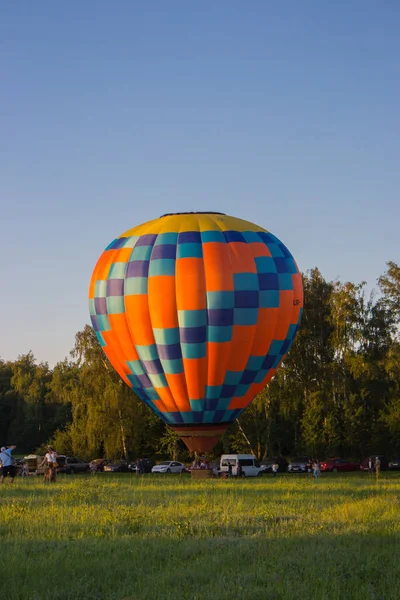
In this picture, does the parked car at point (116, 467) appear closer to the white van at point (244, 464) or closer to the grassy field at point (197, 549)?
the white van at point (244, 464)

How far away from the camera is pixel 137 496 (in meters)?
20.8

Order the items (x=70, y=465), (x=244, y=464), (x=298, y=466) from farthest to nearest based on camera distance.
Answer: (x=298, y=466) < (x=70, y=465) < (x=244, y=464)

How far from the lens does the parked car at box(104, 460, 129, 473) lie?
179ft

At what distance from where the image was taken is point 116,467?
5488 cm

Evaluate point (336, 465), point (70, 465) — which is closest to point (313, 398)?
point (336, 465)

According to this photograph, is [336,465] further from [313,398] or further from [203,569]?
[203,569]

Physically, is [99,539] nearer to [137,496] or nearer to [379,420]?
[137,496]

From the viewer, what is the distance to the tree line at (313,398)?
186 ft

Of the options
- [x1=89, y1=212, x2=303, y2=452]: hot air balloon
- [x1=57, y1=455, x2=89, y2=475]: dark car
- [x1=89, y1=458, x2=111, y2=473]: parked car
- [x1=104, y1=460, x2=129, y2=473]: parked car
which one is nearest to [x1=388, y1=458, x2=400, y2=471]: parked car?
[x1=104, y1=460, x2=129, y2=473]: parked car

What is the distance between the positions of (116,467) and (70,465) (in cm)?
457

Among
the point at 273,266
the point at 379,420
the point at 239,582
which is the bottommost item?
the point at 239,582

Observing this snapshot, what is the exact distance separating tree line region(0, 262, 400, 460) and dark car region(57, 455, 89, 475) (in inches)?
197

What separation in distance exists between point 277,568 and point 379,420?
46946mm

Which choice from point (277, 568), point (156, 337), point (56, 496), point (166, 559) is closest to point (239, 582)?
point (277, 568)
